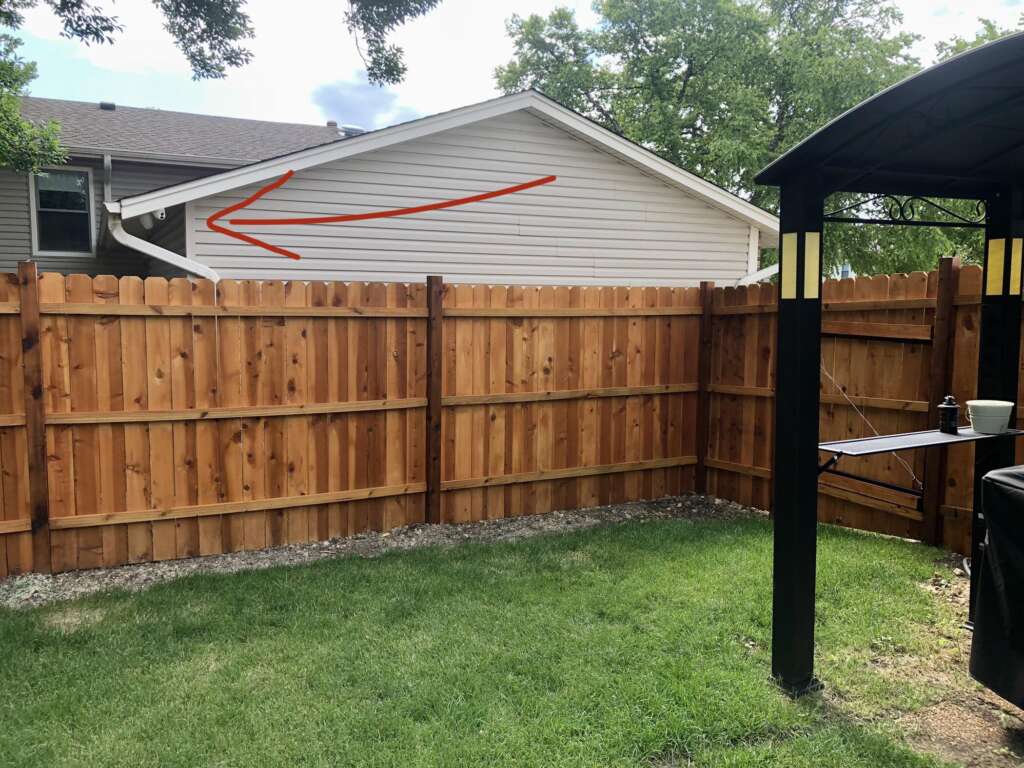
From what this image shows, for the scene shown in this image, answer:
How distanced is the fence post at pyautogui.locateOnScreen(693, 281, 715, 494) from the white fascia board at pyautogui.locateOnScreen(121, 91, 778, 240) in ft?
12.7

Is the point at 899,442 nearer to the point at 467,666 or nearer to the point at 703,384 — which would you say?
the point at 467,666

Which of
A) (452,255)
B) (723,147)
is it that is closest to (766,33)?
(723,147)

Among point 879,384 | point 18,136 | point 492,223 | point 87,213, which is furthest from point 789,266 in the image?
point 87,213

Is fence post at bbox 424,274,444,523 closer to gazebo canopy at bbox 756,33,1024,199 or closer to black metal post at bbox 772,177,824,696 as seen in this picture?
gazebo canopy at bbox 756,33,1024,199

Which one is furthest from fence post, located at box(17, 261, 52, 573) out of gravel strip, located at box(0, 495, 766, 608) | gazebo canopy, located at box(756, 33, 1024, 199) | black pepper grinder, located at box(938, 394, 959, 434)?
black pepper grinder, located at box(938, 394, 959, 434)

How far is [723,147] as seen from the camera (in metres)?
20.1

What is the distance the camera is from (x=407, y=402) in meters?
6.09

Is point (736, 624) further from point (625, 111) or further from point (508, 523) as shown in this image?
point (625, 111)

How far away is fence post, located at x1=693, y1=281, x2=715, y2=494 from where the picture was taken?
285 inches

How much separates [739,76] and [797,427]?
Result: 74.1 ft

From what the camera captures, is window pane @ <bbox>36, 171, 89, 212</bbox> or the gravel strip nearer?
the gravel strip

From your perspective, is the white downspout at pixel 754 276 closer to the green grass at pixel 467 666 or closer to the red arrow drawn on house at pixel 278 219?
the red arrow drawn on house at pixel 278 219

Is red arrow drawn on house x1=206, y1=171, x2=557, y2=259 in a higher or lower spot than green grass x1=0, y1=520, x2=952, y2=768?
higher

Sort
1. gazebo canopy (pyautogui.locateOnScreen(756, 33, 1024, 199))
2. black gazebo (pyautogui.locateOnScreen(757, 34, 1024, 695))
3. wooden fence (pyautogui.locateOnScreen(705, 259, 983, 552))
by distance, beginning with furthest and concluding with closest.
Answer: wooden fence (pyautogui.locateOnScreen(705, 259, 983, 552)) < black gazebo (pyautogui.locateOnScreen(757, 34, 1024, 695)) < gazebo canopy (pyautogui.locateOnScreen(756, 33, 1024, 199))
